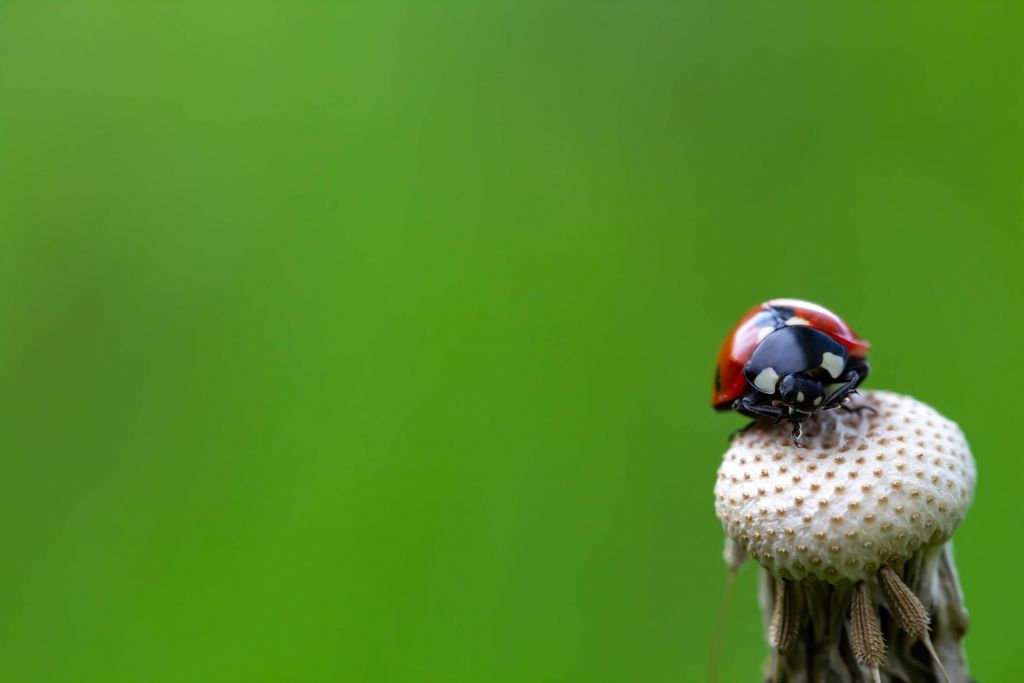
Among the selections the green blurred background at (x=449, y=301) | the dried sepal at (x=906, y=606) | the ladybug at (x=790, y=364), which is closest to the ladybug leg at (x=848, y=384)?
the ladybug at (x=790, y=364)

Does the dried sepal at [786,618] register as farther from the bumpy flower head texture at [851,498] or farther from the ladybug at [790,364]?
the ladybug at [790,364]

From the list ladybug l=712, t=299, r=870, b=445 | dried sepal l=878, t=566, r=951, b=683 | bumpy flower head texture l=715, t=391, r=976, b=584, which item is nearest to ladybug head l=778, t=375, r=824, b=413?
ladybug l=712, t=299, r=870, b=445

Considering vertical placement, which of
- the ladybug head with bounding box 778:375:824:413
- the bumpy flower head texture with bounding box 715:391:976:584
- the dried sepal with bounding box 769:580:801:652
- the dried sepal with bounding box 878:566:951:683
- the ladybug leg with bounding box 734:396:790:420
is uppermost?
the ladybug head with bounding box 778:375:824:413

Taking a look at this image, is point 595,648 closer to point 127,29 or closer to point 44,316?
point 44,316

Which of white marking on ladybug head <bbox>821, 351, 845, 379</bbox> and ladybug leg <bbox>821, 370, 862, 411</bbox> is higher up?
white marking on ladybug head <bbox>821, 351, 845, 379</bbox>

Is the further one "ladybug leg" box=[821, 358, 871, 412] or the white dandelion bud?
"ladybug leg" box=[821, 358, 871, 412]

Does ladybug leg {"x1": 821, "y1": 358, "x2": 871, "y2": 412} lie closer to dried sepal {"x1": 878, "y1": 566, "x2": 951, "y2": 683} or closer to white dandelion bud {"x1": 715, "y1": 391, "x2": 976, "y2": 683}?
white dandelion bud {"x1": 715, "y1": 391, "x2": 976, "y2": 683}
